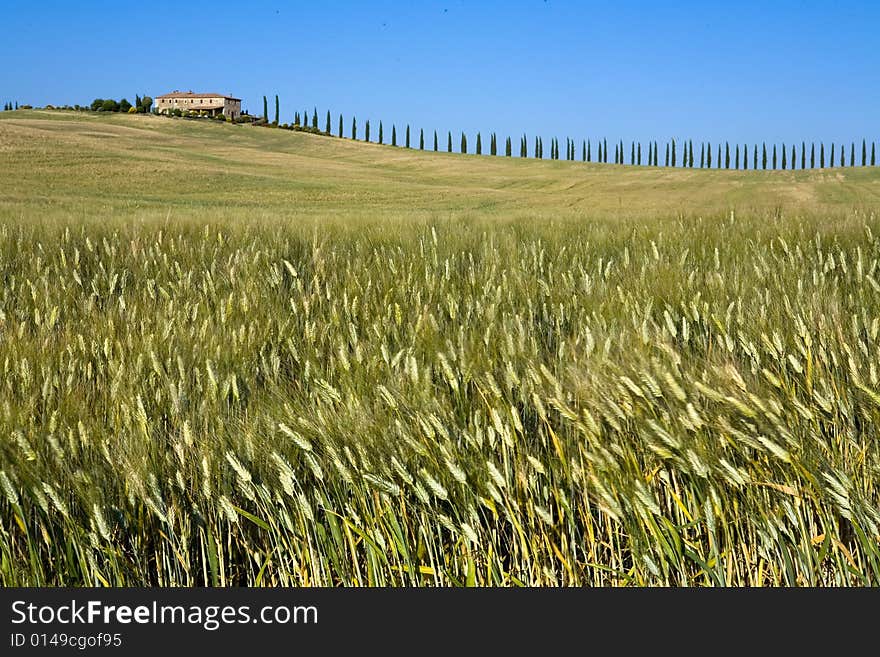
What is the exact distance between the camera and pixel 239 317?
2.33m

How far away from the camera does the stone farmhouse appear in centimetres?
8519

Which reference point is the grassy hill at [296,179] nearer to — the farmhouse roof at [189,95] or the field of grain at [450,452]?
the field of grain at [450,452]

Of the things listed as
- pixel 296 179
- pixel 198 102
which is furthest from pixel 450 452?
pixel 198 102

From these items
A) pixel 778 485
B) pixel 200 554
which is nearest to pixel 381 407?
pixel 200 554

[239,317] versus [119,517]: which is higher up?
[239,317]

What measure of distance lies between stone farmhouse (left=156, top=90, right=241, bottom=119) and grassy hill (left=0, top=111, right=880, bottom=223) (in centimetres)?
4231

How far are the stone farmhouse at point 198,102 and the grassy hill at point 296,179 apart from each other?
42305 mm

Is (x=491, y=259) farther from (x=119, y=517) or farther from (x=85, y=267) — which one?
(x=119, y=517)

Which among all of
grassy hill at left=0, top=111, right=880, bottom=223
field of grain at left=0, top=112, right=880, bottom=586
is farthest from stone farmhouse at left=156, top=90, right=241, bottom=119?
field of grain at left=0, top=112, right=880, bottom=586

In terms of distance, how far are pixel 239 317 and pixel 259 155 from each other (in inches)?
1321

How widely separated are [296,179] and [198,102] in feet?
226

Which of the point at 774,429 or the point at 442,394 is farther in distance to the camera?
the point at 442,394

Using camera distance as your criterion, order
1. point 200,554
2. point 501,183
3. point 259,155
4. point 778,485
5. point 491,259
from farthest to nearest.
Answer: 1. point 259,155
2. point 501,183
3. point 491,259
4. point 200,554
5. point 778,485

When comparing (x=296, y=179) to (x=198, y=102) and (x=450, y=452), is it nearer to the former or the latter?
(x=450, y=452)
